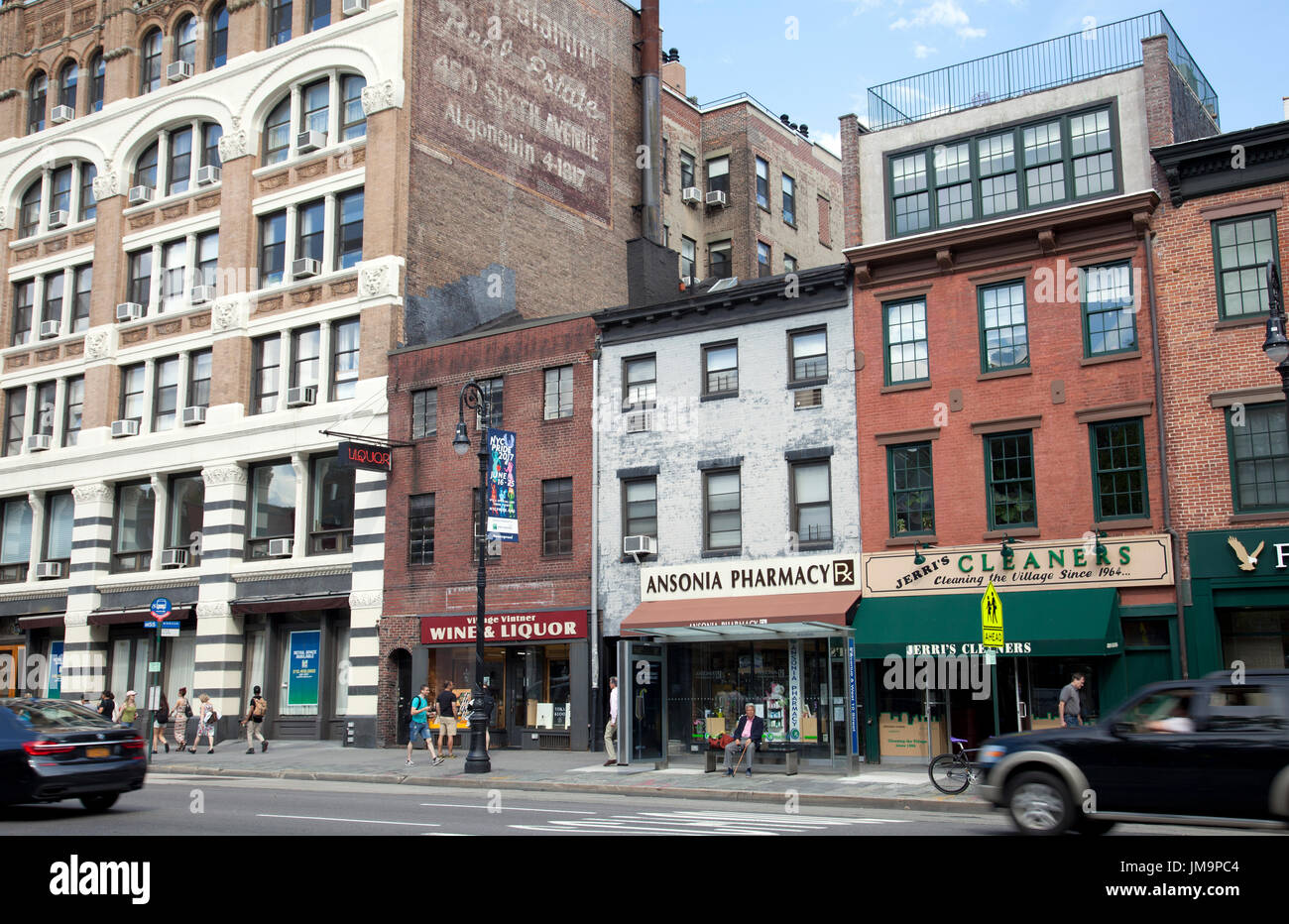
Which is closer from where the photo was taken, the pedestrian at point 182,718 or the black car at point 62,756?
the black car at point 62,756

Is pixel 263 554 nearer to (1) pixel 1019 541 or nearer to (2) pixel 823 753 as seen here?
(2) pixel 823 753

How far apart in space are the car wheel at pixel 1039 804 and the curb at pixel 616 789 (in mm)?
3508

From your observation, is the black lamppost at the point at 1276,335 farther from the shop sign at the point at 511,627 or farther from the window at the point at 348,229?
the window at the point at 348,229

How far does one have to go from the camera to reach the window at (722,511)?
2836 cm

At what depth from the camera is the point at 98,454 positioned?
131ft

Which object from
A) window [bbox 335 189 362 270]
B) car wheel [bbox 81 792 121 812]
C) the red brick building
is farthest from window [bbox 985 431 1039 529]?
window [bbox 335 189 362 270]

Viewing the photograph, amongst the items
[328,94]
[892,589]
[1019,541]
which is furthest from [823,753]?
[328,94]

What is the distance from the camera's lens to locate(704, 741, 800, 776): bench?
75.5 ft

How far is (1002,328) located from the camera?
25.5 metres

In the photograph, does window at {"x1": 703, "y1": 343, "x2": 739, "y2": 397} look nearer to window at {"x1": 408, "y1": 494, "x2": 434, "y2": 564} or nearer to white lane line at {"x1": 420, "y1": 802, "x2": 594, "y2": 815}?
window at {"x1": 408, "y1": 494, "x2": 434, "y2": 564}

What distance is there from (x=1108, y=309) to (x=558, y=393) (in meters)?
13.7

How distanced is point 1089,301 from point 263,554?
79.6ft

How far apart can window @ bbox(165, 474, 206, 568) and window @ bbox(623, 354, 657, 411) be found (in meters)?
15.3

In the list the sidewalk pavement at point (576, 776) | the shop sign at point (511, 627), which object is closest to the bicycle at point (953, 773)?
the sidewalk pavement at point (576, 776)
